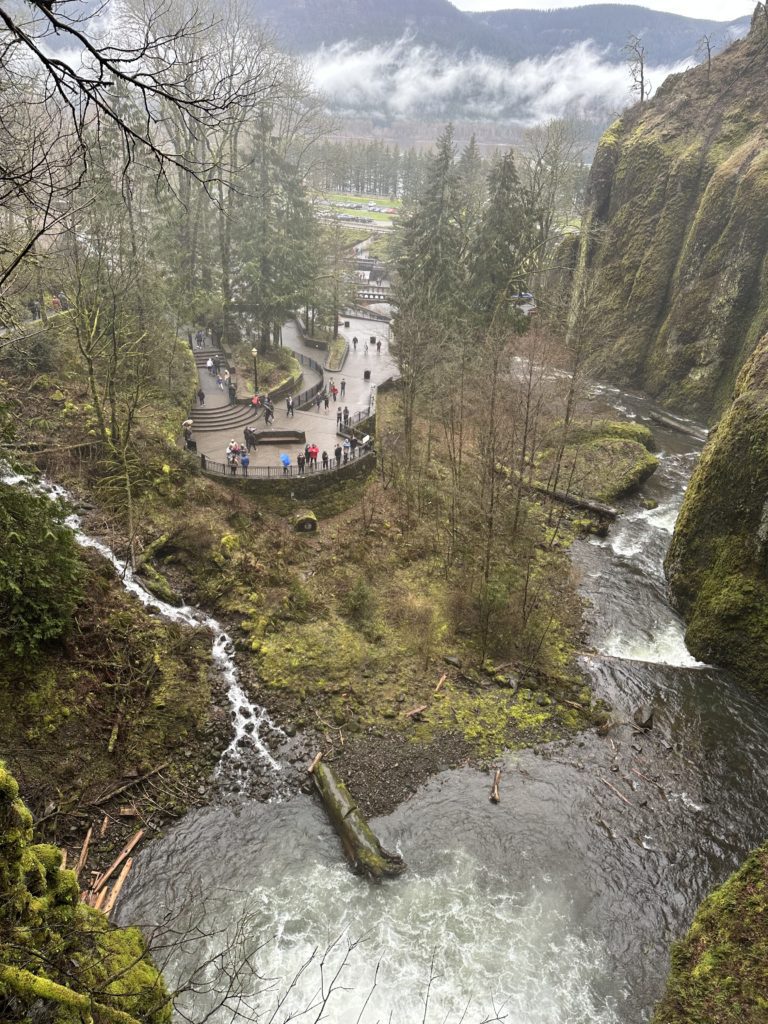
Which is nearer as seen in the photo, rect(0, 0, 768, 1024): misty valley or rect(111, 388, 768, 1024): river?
rect(0, 0, 768, 1024): misty valley

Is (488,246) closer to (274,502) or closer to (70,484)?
(274,502)

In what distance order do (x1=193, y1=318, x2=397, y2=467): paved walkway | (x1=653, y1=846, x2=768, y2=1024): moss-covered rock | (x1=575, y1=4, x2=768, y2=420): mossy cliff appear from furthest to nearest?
(x1=575, y1=4, x2=768, y2=420): mossy cliff < (x1=193, y1=318, x2=397, y2=467): paved walkway < (x1=653, y1=846, x2=768, y2=1024): moss-covered rock

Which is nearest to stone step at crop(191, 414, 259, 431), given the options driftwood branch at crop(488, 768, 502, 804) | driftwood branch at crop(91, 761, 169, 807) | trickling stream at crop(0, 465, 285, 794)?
trickling stream at crop(0, 465, 285, 794)

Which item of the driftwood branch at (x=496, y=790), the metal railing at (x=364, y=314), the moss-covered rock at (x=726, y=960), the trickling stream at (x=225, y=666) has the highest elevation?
the moss-covered rock at (x=726, y=960)

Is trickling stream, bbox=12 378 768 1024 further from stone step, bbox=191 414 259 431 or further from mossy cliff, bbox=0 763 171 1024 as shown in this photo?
stone step, bbox=191 414 259 431

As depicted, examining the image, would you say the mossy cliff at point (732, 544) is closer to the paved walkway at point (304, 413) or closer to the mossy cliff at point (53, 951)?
the paved walkway at point (304, 413)

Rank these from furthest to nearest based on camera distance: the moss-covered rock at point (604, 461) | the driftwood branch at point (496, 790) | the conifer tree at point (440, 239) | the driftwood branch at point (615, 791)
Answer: the conifer tree at point (440, 239), the moss-covered rock at point (604, 461), the driftwood branch at point (496, 790), the driftwood branch at point (615, 791)

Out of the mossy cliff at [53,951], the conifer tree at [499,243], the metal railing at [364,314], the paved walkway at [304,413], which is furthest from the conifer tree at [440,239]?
the mossy cliff at [53,951]
